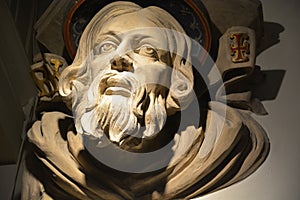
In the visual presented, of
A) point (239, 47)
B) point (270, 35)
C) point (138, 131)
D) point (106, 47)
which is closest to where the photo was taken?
point (138, 131)

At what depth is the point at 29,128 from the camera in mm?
1693

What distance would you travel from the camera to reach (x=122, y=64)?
1.50 meters

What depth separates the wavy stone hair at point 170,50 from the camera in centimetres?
153

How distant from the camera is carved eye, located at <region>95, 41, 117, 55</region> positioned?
1554 mm

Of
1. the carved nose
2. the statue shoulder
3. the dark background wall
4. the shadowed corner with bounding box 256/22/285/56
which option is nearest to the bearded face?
the carved nose

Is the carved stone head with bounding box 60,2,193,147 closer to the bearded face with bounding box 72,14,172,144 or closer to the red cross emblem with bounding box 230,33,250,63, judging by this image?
the bearded face with bounding box 72,14,172,144

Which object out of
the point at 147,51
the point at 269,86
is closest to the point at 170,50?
the point at 147,51

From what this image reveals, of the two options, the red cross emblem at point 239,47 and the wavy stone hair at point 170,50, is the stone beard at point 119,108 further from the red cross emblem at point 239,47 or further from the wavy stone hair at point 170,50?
the red cross emblem at point 239,47

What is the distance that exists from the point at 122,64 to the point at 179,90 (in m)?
0.12

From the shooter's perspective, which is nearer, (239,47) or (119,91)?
(119,91)

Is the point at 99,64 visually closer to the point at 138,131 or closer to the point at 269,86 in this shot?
the point at 138,131

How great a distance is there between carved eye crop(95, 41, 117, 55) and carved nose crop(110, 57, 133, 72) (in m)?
0.05

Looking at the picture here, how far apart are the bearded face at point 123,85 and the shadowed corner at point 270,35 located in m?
0.32

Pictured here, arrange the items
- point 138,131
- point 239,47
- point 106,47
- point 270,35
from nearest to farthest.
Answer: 1. point 138,131
2. point 106,47
3. point 239,47
4. point 270,35
